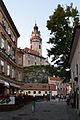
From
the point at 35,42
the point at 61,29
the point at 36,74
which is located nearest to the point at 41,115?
the point at 61,29

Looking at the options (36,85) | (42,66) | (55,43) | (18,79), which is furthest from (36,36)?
(55,43)

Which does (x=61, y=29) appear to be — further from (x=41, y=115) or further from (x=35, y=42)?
(x=35, y=42)

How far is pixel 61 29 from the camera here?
3478cm

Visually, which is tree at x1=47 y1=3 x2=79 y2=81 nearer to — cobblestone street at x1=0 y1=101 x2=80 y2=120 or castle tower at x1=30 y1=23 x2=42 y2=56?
cobblestone street at x1=0 y1=101 x2=80 y2=120

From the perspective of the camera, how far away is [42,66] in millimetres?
134875

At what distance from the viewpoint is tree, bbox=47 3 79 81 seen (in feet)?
113

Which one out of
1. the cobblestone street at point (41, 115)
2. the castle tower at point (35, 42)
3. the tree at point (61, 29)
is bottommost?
the cobblestone street at point (41, 115)

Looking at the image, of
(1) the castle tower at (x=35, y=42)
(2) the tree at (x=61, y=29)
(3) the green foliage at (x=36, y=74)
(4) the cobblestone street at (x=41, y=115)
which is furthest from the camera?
(1) the castle tower at (x=35, y=42)

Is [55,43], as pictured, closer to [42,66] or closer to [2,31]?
[2,31]

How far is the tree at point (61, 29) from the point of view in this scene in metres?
34.4

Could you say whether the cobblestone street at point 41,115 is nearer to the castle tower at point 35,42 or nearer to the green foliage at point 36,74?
the green foliage at point 36,74

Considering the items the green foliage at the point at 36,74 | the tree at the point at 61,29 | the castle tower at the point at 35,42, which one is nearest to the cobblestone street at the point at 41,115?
the tree at the point at 61,29

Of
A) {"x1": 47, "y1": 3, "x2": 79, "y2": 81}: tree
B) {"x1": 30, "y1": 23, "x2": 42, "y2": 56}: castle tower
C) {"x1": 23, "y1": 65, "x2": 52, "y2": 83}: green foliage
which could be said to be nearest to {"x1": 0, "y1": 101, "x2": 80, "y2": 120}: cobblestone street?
{"x1": 47, "y1": 3, "x2": 79, "y2": 81}: tree

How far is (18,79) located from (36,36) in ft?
340
